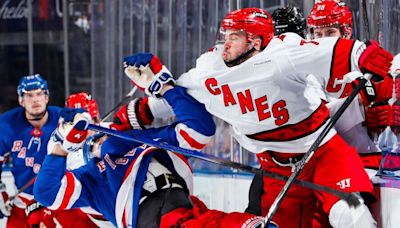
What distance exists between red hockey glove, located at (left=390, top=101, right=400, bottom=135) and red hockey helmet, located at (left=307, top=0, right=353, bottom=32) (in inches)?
18.0

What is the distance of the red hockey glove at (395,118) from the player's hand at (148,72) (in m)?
0.69

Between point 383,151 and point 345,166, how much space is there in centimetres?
25

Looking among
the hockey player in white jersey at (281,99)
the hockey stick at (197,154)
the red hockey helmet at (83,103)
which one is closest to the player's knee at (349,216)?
the hockey player in white jersey at (281,99)

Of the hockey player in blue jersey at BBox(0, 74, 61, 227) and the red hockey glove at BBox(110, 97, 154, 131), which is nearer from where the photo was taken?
the red hockey glove at BBox(110, 97, 154, 131)

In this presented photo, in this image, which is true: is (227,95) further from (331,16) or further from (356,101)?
(331,16)

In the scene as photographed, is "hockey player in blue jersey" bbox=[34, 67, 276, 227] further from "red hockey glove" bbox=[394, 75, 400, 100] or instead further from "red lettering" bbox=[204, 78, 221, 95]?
"red hockey glove" bbox=[394, 75, 400, 100]

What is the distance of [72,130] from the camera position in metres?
2.76

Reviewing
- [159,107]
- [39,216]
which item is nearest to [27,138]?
[39,216]

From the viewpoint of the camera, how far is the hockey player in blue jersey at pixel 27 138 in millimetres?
4137

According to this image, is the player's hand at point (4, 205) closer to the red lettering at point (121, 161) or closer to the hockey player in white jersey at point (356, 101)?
the red lettering at point (121, 161)

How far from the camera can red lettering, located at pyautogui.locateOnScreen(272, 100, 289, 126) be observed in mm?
2627

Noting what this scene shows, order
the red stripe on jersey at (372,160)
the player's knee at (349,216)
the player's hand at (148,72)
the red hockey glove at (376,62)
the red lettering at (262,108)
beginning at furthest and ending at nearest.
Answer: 1. the red stripe on jersey at (372,160)
2. the player's hand at (148,72)
3. the red lettering at (262,108)
4. the player's knee at (349,216)
5. the red hockey glove at (376,62)

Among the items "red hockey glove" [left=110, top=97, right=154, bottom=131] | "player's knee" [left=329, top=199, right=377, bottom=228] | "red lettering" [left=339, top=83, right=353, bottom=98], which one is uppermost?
"red lettering" [left=339, top=83, right=353, bottom=98]

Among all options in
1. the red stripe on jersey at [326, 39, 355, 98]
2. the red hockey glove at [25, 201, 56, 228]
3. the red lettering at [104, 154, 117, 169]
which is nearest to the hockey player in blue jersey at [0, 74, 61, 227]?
the red hockey glove at [25, 201, 56, 228]
